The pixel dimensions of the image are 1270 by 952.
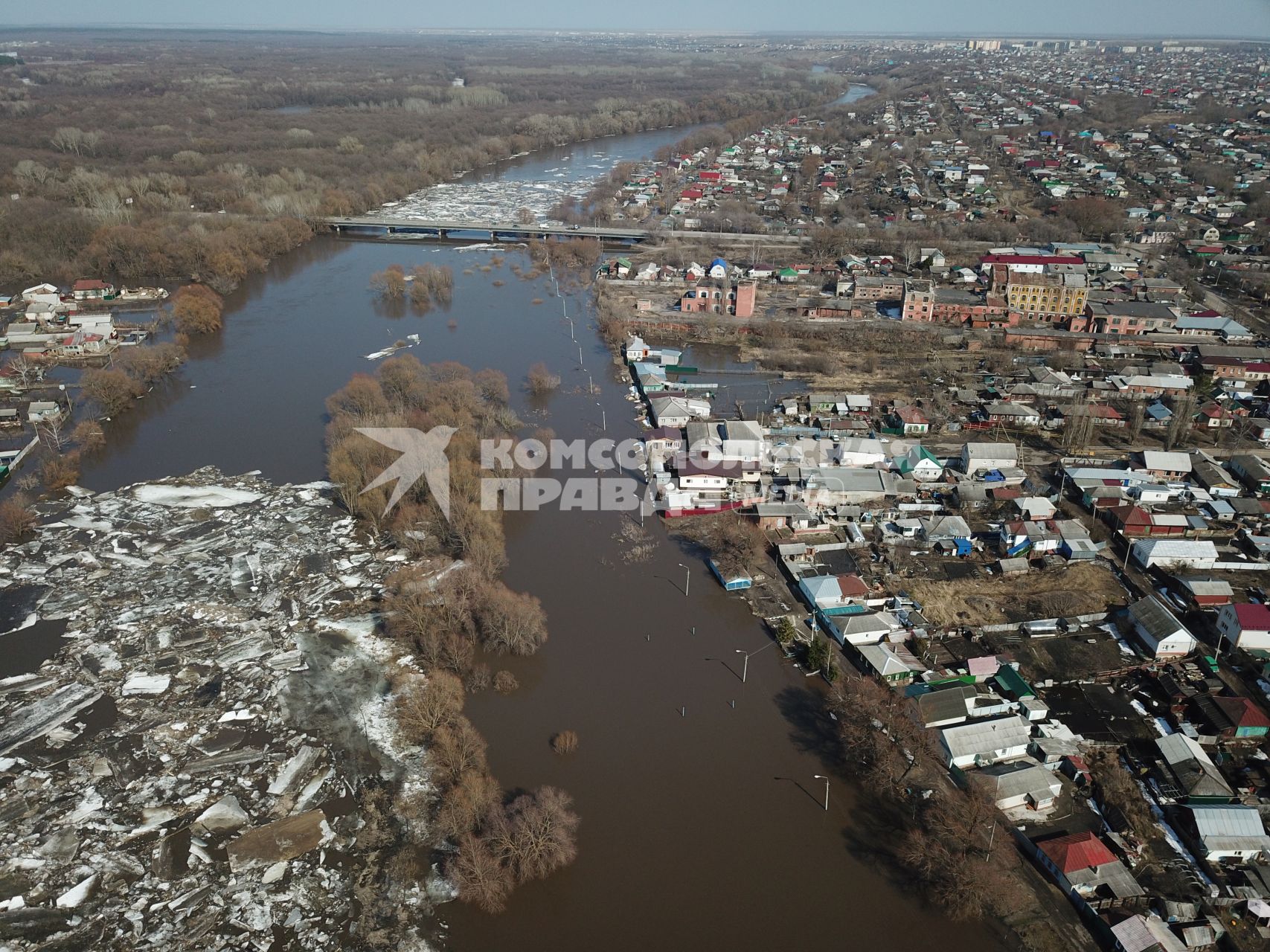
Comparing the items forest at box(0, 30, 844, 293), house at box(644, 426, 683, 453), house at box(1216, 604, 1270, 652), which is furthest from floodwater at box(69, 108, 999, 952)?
forest at box(0, 30, 844, 293)

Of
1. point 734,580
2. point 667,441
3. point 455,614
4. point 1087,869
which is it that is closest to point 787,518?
point 734,580

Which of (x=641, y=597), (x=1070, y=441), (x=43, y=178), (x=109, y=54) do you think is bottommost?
(x=641, y=597)

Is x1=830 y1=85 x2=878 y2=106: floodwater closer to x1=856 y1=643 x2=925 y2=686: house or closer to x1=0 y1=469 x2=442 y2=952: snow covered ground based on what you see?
x1=856 y1=643 x2=925 y2=686: house

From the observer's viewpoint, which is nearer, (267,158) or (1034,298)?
(1034,298)

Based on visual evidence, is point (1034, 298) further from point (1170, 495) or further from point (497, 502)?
point (497, 502)

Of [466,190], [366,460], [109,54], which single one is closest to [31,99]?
[466,190]

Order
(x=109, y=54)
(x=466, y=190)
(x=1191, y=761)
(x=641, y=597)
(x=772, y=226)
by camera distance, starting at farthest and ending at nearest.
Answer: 1. (x=109, y=54)
2. (x=466, y=190)
3. (x=772, y=226)
4. (x=641, y=597)
5. (x=1191, y=761)
